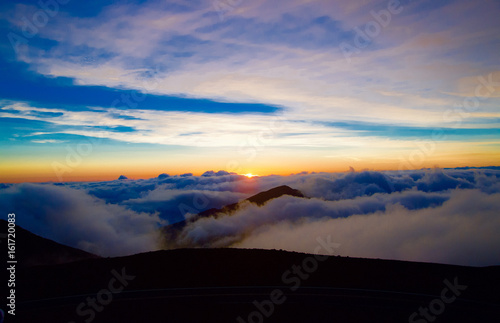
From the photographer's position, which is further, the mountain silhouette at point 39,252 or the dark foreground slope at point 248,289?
the mountain silhouette at point 39,252

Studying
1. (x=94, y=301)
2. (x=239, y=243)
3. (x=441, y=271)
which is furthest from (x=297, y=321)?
(x=239, y=243)

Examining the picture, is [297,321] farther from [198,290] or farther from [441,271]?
[441,271]

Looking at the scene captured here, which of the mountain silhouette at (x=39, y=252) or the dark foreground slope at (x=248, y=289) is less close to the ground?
the dark foreground slope at (x=248, y=289)

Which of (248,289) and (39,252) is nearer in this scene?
(248,289)

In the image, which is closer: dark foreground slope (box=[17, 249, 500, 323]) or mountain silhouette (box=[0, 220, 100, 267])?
→ dark foreground slope (box=[17, 249, 500, 323])

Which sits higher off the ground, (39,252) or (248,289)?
(248,289)

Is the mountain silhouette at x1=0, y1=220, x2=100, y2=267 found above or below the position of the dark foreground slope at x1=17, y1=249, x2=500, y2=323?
below

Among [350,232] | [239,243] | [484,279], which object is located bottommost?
[239,243]

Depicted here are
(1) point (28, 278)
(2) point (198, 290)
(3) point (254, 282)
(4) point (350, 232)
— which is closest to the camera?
(2) point (198, 290)
